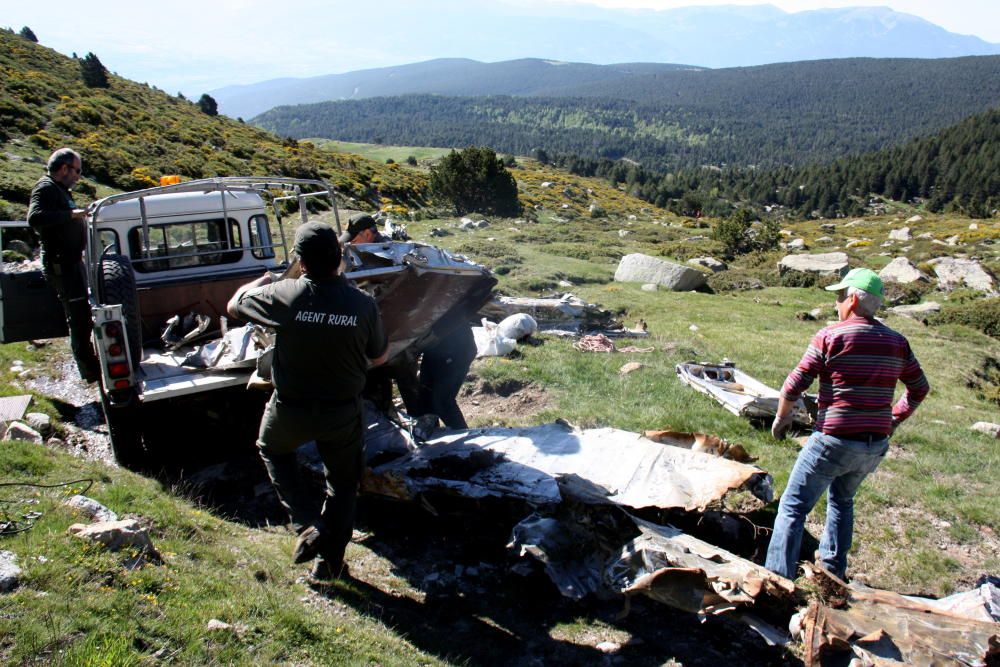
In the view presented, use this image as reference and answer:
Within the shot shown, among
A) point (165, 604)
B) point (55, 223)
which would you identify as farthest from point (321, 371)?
point (55, 223)

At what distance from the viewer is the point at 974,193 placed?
7294cm

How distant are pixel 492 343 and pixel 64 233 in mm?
5393

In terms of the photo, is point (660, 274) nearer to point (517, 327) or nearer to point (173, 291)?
point (517, 327)

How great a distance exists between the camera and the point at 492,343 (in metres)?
9.20

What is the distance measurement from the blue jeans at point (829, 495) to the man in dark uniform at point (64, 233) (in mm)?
5802

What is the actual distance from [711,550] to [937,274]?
2354 centimetres

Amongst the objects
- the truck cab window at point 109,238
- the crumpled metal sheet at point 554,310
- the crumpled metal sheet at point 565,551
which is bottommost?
the crumpled metal sheet at point 554,310

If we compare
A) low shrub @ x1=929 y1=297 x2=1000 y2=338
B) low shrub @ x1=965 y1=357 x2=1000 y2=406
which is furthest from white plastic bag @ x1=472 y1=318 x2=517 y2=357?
low shrub @ x1=929 y1=297 x2=1000 y2=338

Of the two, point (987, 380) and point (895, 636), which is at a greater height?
point (895, 636)

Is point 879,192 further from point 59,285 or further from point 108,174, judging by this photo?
point 59,285

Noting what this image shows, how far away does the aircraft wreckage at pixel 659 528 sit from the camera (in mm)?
2902

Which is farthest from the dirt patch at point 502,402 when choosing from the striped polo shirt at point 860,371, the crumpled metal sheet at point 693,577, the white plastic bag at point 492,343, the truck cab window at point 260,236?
the striped polo shirt at point 860,371

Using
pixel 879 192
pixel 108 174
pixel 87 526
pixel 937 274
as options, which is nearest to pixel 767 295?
pixel 937 274

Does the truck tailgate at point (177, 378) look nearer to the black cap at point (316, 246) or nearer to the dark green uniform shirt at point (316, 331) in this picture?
the dark green uniform shirt at point (316, 331)
